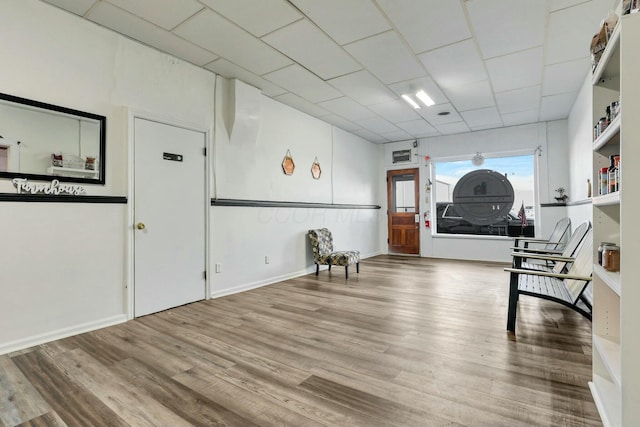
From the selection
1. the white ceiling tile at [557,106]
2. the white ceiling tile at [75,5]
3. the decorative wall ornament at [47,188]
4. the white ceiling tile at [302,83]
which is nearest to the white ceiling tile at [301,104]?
the white ceiling tile at [302,83]

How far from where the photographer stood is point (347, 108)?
5.38 metres

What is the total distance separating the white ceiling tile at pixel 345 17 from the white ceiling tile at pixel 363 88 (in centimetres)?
88

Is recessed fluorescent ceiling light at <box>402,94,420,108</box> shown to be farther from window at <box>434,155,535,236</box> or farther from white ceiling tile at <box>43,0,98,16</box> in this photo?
white ceiling tile at <box>43,0,98,16</box>

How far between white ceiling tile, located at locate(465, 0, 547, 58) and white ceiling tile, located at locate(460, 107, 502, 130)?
2.19 meters

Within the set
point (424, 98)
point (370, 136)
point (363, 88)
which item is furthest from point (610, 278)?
point (370, 136)

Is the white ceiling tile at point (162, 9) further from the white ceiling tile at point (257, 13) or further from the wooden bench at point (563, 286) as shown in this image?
the wooden bench at point (563, 286)

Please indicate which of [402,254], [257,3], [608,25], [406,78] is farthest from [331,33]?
[402,254]

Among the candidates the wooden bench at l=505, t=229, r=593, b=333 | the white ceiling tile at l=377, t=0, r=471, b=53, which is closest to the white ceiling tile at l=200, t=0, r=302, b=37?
the white ceiling tile at l=377, t=0, r=471, b=53

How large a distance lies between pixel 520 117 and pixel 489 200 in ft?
5.97

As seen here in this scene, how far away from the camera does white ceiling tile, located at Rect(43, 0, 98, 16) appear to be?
2654 mm

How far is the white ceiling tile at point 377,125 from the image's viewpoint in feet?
20.0

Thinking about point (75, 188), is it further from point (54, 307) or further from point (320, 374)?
point (320, 374)

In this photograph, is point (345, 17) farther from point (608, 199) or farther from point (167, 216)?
point (167, 216)

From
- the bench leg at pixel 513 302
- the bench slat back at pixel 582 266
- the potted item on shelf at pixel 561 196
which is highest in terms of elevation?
the potted item on shelf at pixel 561 196
